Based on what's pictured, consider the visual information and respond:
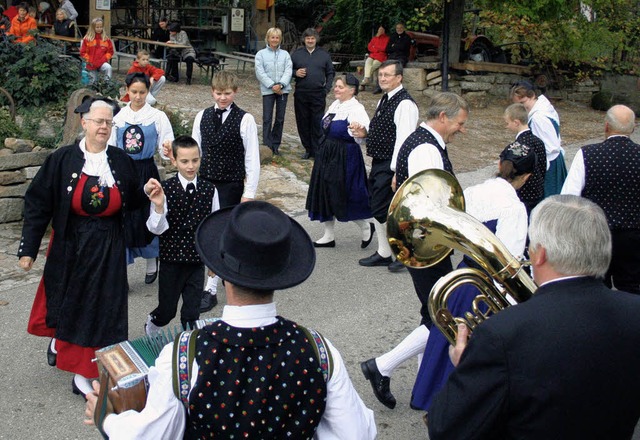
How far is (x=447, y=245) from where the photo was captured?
11.0 feet

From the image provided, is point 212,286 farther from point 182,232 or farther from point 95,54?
point 95,54

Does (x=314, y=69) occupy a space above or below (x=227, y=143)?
above

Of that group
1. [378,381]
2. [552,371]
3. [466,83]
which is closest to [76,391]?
[378,381]

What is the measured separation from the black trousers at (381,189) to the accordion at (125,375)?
4.27 m

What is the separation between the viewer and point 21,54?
420 inches

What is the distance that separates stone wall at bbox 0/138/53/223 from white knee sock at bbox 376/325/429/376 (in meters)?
4.41

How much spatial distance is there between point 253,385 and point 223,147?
13.2 ft

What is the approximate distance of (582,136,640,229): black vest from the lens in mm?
4957

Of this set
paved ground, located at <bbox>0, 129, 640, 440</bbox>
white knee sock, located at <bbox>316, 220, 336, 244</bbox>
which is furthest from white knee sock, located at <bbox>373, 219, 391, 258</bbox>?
white knee sock, located at <bbox>316, 220, 336, 244</bbox>

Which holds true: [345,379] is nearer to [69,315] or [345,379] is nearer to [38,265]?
[69,315]

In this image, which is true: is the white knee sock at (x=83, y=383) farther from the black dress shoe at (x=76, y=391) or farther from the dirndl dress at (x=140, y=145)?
the dirndl dress at (x=140, y=145)

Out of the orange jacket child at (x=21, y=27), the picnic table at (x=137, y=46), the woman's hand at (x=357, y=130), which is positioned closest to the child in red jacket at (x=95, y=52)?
the orange jacket child at (x=21, y=27)

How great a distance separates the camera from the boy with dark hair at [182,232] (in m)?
4.83

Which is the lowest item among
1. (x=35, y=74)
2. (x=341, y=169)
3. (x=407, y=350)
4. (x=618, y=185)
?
(x=407, y=350)
